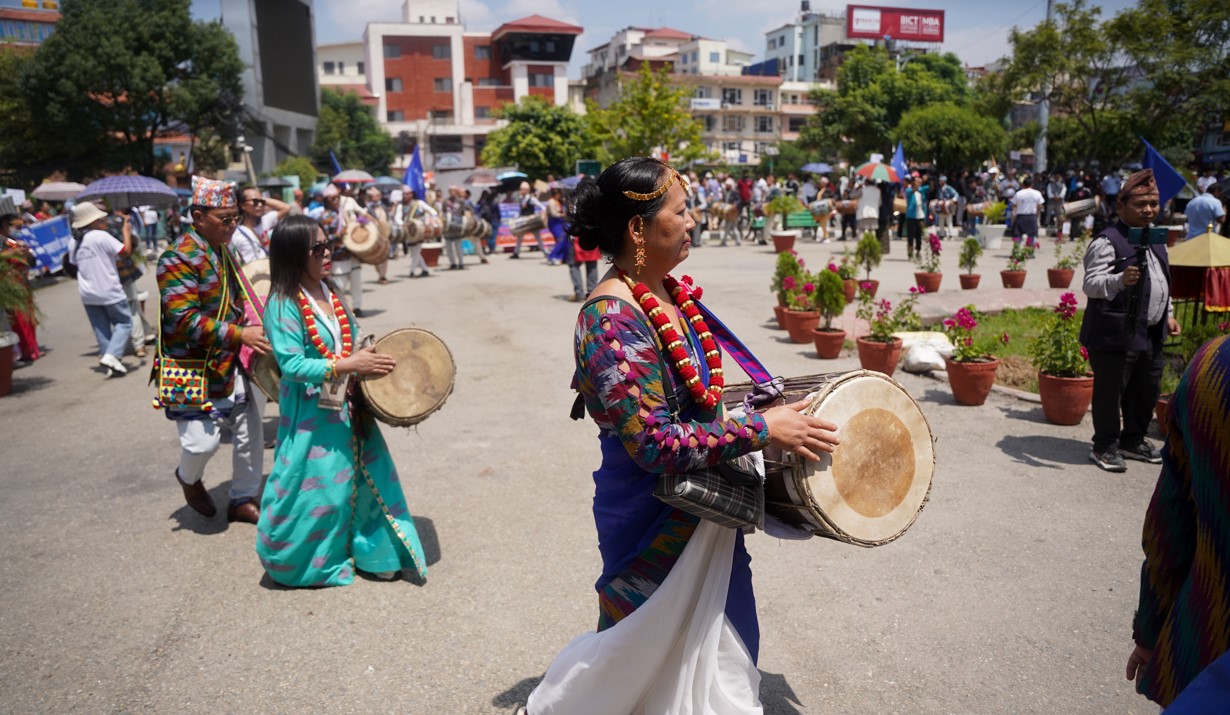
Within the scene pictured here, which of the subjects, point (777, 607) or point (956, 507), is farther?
point (956, 507)

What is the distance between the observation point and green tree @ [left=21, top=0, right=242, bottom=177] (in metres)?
36.1

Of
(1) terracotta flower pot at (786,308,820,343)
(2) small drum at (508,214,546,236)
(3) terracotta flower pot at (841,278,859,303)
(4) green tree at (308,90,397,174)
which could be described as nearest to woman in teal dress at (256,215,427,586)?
(1) terracotta flower pot at (786,308,820,343)

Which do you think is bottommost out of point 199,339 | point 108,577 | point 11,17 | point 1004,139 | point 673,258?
point 108,577

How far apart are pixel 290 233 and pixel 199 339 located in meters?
1.11

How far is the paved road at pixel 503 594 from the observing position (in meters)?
3.41

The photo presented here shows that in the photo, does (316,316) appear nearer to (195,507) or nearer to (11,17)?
(195,507)

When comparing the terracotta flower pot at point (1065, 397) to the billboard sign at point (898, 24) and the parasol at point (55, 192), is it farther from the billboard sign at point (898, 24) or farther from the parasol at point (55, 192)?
the billboard sign at point (898, 24)

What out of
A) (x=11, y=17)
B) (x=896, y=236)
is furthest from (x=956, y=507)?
(x=11, y=17)

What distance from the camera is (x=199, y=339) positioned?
473cm

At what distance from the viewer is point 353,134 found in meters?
68.8

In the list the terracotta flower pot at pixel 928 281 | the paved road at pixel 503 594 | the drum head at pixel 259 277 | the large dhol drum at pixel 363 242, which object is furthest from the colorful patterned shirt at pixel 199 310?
the terracotta flower pot at pixel 928 281

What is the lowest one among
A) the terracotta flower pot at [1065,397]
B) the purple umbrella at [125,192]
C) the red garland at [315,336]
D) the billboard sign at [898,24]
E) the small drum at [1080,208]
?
the terracotta flower pot at [1065,397]

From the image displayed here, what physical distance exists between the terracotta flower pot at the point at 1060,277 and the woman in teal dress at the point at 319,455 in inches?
494

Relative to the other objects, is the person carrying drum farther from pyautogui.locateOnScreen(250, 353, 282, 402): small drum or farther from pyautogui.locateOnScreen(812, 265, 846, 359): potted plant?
pyautogui.locateOnScreen(812, 265, 846, 359): potted plant
